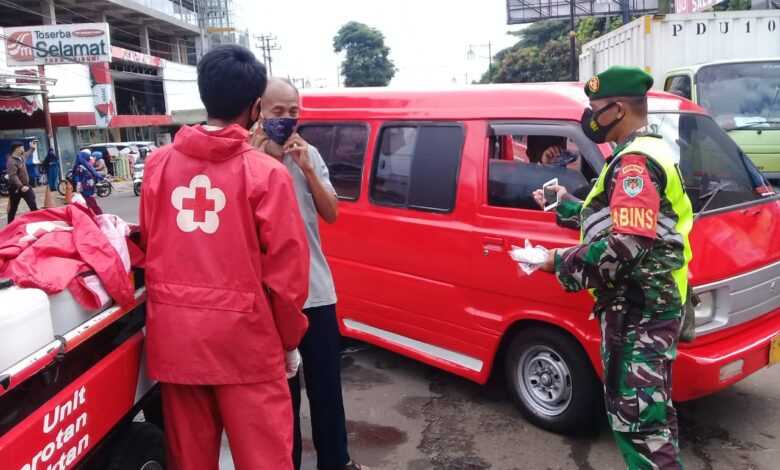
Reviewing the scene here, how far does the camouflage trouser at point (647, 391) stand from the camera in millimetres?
2467

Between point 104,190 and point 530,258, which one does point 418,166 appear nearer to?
point 530,258

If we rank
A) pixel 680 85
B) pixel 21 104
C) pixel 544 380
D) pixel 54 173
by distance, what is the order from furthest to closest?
pixel 54 173 → pixel 21 104 → pixel 680 85 → pixel 544 380

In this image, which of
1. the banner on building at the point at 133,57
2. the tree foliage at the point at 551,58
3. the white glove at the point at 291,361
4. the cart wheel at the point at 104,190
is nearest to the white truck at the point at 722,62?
the white glove at the point at 291,361

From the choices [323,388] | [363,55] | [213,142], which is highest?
[363,55]

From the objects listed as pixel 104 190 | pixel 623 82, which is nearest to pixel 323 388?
pixel 623 82

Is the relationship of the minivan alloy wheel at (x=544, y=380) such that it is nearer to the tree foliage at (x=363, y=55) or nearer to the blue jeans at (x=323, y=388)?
the blue jeans at (x=323, y=388)

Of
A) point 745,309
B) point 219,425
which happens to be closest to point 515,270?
point 745,309

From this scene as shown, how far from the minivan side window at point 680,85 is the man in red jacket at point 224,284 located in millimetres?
8635

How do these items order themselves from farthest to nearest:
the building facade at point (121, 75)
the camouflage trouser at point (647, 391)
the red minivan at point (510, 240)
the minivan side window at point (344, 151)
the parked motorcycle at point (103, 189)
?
the building facade at point (121, 75) → the parked motorcycle at point (103, 189) → the minivan side window at point (344, 151) → the red minivan at point (510, 240) → the camouflage trouser at point (647, 391)

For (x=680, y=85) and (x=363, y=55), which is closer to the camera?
(x=680, y=85)

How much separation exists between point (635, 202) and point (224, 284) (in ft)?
4.77

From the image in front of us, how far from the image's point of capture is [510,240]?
3586 millimetres

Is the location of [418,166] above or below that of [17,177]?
above

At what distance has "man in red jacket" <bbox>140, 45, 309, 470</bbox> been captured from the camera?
2055 mm
